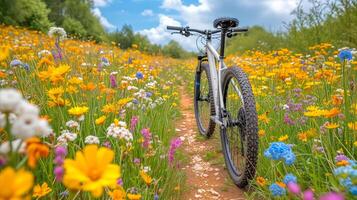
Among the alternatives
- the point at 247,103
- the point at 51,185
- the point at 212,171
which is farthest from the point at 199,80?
the point at 51,185

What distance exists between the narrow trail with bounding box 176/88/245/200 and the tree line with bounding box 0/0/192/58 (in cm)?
333

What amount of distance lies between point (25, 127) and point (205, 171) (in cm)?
257

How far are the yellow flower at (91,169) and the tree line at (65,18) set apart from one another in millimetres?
6024

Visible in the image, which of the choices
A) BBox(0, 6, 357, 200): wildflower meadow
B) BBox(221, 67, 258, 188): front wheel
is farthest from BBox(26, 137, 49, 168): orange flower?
BBox(221, 67, 258, 188): front wheel

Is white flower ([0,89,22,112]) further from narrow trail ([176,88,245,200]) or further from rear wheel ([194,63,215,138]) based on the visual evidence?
rear wheel ([194,63,215,138])

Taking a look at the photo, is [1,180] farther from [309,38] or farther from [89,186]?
[309,38]

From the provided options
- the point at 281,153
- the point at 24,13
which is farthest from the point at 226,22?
the point at 24,13

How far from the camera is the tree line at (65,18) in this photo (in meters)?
18.5

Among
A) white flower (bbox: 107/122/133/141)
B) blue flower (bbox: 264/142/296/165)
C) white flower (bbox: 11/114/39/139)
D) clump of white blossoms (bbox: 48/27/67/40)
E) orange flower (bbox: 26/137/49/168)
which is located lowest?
blue flower (bbox: 264/142/296/165)

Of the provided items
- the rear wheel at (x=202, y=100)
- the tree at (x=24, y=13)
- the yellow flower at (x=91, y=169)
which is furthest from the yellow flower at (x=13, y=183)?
the tree at (x=24, y=13)

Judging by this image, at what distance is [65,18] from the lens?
33.2 meters

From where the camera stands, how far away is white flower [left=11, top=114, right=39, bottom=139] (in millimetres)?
696

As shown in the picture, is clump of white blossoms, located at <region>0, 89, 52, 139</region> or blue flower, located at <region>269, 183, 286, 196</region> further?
blue flower, located at <region>269, 183, 286, 196</region>

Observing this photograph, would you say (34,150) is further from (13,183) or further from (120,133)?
(120,133)
